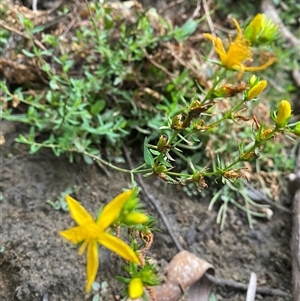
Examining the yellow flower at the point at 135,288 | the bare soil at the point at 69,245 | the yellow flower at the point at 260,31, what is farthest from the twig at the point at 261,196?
the yellow flower at the point at 135,288

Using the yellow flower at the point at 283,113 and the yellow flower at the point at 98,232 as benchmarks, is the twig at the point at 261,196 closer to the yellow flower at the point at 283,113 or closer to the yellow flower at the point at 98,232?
the yellow flower at the point at 283,113

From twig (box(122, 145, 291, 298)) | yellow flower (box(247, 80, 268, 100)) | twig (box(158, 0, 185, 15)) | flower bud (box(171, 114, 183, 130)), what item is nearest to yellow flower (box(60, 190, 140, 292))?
flower bud (box(171, 114, 183, 130))

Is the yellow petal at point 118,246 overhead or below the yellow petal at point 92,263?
overhead

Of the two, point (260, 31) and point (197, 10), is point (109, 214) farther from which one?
point (197, 10)

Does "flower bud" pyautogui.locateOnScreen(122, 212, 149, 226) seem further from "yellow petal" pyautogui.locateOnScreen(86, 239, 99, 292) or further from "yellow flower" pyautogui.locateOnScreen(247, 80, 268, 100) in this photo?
"yellow flower" pyautogui.locateOnScreen(247, 80, 268, 100)

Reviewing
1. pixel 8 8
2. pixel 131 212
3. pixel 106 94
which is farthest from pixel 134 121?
pixel 131 212

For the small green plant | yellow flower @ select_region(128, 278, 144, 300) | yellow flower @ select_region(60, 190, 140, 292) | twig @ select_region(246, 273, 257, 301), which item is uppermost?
yellow flower @ select_region(60, 190, 140, 292)
